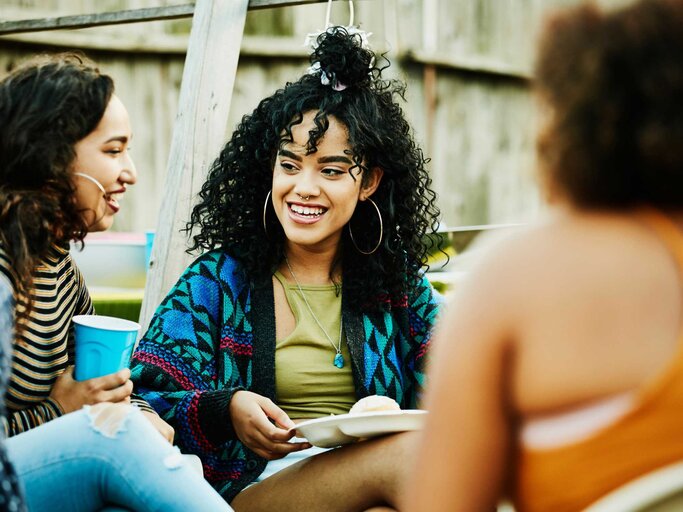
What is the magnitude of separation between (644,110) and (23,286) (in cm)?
140

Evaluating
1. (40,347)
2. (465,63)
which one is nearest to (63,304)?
(40,347)

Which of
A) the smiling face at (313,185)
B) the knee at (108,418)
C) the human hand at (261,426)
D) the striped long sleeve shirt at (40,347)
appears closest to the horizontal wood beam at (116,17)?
the smiling face at (313,185)

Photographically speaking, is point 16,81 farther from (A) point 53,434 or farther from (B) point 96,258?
(B) point 96,258

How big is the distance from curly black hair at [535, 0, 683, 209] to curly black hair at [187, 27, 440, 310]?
5.28 feet

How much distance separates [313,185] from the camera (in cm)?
260

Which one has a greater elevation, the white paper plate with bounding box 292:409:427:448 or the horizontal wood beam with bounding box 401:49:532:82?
the horizontal wood beam with bounding box 401:49:532:82

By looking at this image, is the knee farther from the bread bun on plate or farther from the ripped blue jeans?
the bread bun on plate

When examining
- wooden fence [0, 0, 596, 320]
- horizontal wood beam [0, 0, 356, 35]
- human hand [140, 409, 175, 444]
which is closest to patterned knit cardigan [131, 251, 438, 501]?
human hand [140, 409, 175, 444]

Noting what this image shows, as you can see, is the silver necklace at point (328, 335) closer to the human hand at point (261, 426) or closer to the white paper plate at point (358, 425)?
the human hand at point (261, 426)

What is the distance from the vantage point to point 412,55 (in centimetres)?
848

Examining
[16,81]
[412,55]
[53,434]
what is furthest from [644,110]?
[412,55]

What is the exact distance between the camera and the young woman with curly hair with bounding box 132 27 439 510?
239cm

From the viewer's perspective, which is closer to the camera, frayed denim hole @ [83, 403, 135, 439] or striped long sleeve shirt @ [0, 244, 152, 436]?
frayed denim hole @ [83, 403, 135, 439]

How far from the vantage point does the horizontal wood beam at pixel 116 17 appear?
10.8ft
